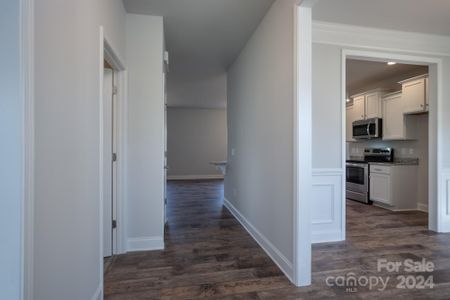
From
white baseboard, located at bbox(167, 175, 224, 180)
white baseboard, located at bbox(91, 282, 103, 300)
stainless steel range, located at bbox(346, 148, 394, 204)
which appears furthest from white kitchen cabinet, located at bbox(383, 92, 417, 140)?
white baseboard, located at bbox(167, 175, 224, 180)

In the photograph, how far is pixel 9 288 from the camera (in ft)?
3.08

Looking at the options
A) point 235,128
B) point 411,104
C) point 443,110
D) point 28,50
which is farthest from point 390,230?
point 28,50

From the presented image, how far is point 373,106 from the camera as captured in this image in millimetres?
5176

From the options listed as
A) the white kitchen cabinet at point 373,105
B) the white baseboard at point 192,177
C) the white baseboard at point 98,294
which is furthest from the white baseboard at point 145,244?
the white baseboard at point 192,177

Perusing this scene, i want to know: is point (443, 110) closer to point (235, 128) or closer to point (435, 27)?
point (435, 27)

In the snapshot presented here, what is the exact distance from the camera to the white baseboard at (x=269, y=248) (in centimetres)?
219

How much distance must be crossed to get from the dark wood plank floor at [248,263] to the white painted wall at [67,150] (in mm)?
586

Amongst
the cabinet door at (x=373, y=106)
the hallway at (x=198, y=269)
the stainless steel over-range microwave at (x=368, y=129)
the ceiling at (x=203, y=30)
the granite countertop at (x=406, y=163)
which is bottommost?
the hallway at (x=198, y=269)

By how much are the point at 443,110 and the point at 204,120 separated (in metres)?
7.09

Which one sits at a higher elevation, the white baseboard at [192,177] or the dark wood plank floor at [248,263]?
the white baseboard at [192,177]

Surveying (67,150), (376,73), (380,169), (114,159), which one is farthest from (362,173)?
(67,150)

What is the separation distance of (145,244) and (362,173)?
4.35m

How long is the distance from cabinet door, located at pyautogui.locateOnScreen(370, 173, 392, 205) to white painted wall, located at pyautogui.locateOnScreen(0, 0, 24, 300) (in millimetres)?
5194

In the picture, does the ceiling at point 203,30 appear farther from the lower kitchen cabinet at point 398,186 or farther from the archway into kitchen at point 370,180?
the lower kitchen cabinet at point 398,186
